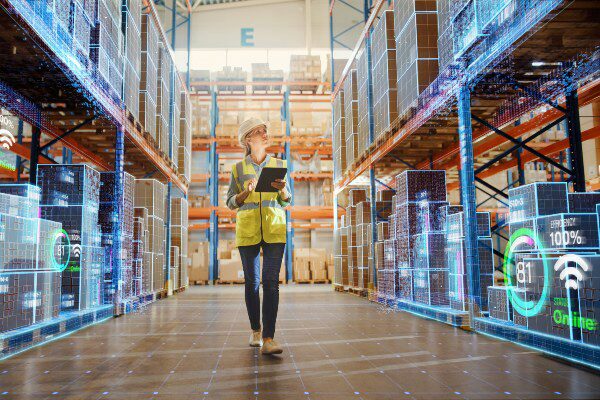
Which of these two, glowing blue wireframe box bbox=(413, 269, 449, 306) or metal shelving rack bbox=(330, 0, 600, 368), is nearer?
metal shelving rack bbox=(330, 0, 600, 368)

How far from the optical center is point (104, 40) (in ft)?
22.6

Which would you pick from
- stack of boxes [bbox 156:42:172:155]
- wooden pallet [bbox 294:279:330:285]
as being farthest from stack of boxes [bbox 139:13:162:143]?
wooden pallet [bbox 294:279:330:285]

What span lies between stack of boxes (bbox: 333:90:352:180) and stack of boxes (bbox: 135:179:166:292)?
5.06 metres

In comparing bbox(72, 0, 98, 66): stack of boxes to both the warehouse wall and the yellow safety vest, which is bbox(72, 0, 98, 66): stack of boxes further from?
the warehouse wall

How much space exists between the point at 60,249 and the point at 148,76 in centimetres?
508

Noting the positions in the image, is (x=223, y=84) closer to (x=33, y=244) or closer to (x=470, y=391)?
(x=33, y=244)

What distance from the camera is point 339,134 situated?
13922 mm

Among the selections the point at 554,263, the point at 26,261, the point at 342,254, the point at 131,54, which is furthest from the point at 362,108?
the point at 26,261

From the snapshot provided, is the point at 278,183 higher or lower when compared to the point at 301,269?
Answer: higher

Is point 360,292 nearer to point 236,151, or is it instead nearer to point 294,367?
point 294,367

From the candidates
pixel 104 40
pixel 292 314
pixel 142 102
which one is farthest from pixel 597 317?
pixel 142 102

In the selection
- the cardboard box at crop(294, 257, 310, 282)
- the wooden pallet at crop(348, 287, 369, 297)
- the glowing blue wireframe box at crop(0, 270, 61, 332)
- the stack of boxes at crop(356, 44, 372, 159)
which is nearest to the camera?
the glowing blue wireframe box at crop(0, 270, 61, 332)

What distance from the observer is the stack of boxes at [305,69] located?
20.0 meters

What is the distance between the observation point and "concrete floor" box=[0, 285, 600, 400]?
2.94 meters
